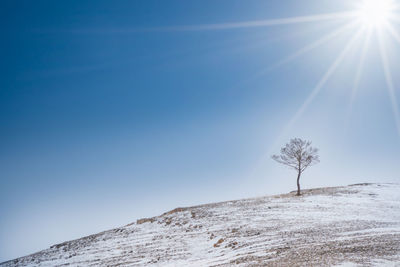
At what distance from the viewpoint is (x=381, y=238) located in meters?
12.4

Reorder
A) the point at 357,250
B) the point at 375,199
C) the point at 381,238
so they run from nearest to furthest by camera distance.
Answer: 1. the point at 357,250
2. the point at 381,238
3. the point at 375,199

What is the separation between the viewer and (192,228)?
25.2 metres

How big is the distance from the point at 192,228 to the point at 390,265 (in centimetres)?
1935

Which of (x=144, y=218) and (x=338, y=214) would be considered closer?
(x=338, y=214)

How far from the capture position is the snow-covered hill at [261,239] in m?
10.7

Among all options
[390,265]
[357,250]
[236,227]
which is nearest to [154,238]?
[236,227]

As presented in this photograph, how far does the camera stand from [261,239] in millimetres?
16719

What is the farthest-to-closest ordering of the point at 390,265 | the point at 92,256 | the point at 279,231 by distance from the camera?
the point at 92,256 → the point at 279,231 → the point at 390,265

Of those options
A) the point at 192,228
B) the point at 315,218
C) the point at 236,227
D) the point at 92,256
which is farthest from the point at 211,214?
the point at 92,256

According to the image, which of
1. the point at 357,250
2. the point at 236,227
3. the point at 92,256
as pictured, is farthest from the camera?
the point at 236,227

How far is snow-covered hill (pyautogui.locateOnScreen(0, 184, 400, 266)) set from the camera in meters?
10.7

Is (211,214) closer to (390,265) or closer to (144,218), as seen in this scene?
(144,218)

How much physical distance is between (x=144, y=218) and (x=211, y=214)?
10.3 metres

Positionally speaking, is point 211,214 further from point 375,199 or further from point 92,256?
point 375,199
